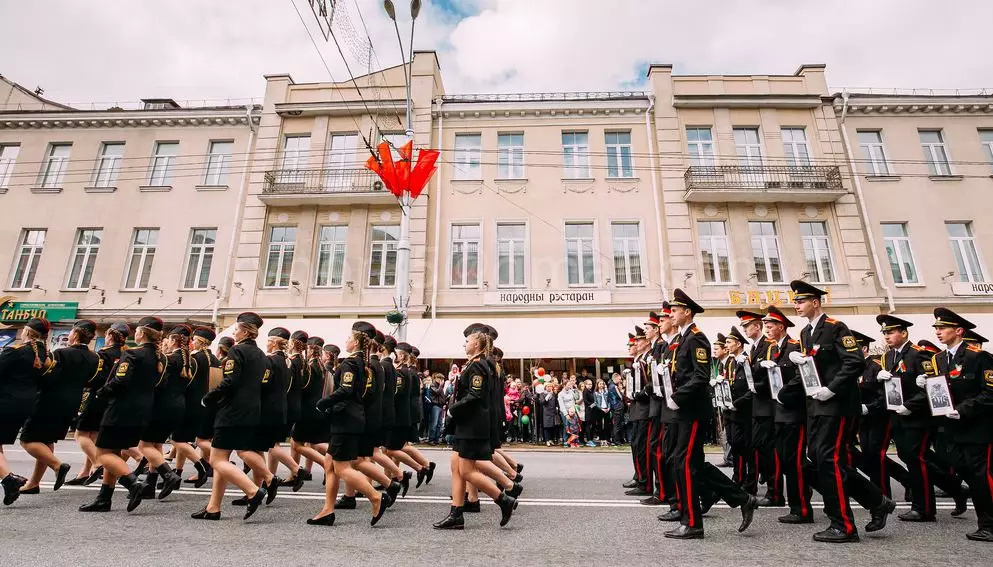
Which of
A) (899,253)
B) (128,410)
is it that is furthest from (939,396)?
(899,253)

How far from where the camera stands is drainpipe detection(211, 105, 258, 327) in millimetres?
18316

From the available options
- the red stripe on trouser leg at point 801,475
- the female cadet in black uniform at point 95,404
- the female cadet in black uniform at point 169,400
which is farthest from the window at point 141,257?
the red stripe on trouser leg at point 801,475

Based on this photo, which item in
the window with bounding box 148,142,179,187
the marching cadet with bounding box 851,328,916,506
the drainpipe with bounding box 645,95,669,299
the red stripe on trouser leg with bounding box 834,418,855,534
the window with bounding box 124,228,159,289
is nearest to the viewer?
the red stripe on trouser leg with bounding box 834,418,855,534

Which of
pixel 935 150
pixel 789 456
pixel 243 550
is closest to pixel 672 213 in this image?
pixel 935 150

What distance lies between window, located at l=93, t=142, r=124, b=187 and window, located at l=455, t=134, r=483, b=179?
13.9m

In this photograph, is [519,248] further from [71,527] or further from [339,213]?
[71,527]

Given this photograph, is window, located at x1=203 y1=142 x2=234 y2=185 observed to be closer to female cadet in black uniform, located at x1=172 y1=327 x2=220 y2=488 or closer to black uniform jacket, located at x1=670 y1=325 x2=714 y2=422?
female cadet in black uniform, located at x1=172 y1=327 x2=220 y2=488

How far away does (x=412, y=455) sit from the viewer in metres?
7.29

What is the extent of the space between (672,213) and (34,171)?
1006 inches

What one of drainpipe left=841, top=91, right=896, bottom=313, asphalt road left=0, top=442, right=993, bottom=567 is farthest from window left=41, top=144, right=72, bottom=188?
drainpipe left=841, top=91, right=896, bottom=313

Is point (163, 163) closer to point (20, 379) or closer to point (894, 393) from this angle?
point (20, 379)

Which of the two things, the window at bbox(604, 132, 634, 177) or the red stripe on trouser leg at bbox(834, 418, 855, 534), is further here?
the window at bbox(604, 132, 634, 177)

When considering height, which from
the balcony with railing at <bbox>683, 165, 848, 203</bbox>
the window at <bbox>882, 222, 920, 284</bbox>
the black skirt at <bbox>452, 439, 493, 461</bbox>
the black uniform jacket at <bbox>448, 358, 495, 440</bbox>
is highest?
the balcony with railing at <bbox>683, 165, 848, 203</bbox>

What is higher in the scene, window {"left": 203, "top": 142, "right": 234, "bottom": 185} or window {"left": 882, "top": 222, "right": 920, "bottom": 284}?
window {"left": 203, "top": 142, "right": 234, "bottom": 185}
